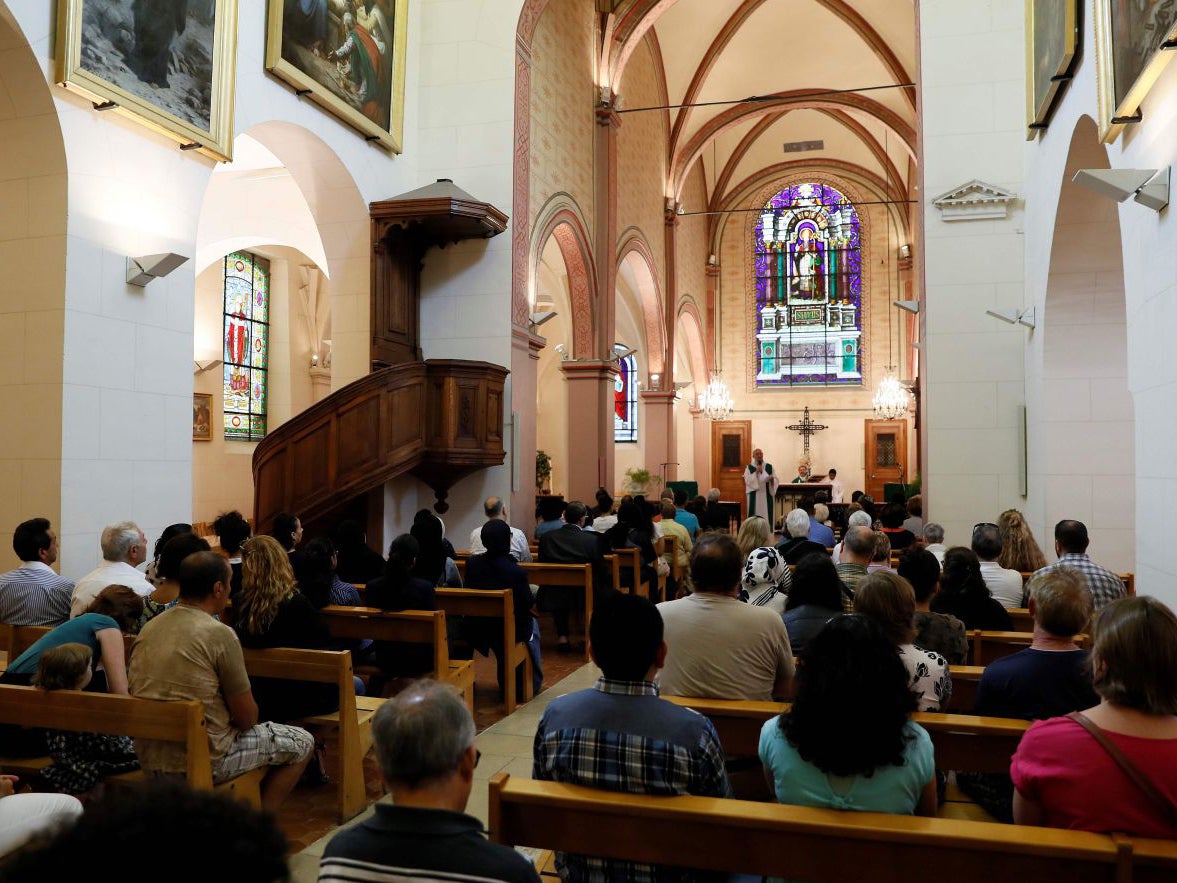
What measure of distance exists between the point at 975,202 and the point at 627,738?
8619 mm

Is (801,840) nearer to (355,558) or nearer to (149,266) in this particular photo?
(355,558)

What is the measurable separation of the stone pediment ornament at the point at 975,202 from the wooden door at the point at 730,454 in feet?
44.2

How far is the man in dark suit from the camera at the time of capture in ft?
22.5

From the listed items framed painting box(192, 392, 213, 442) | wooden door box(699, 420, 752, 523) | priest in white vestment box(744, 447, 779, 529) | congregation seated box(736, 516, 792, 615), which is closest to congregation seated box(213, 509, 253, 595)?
congregation seated box(736, 516, 792, 615)

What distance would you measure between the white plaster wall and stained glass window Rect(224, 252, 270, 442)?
10339 millimetres

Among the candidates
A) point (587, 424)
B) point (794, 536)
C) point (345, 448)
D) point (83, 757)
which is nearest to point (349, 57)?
point (345, 448)

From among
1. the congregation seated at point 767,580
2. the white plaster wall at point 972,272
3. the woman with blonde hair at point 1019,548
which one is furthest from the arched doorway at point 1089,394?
the congregation seated at point 767,580

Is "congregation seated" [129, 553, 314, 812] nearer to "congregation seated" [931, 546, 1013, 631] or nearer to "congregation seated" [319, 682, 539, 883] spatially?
"congregation seated" [319, 682, 539, 883]

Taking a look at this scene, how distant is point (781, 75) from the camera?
60.1ft

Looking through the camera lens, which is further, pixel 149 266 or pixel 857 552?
pixel 149 266

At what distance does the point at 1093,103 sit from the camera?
5.77m

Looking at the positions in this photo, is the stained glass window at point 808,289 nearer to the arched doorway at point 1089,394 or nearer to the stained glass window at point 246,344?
the stained glass window at point 246,344

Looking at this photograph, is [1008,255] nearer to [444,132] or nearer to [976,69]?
[976,69]

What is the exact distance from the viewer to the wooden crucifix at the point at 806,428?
22.3 m
